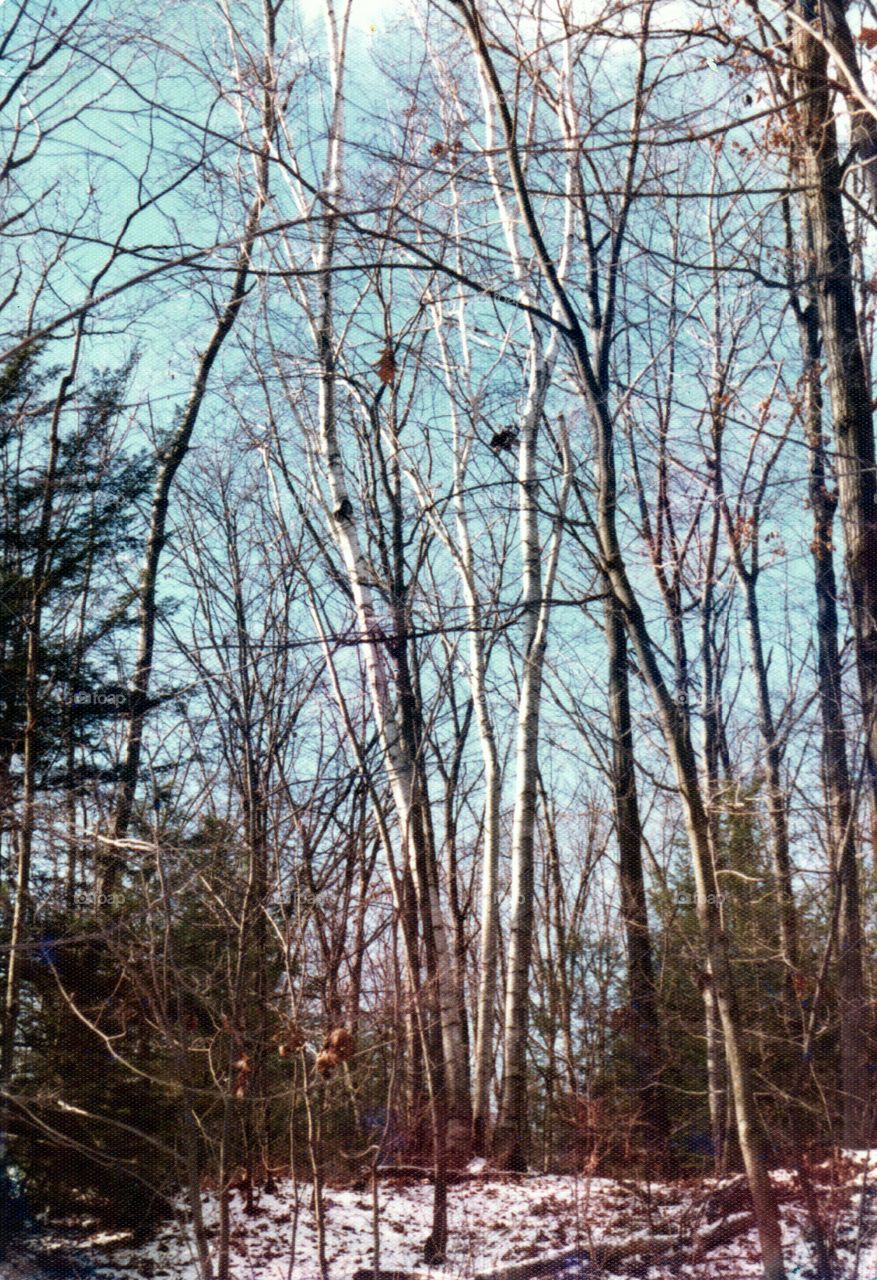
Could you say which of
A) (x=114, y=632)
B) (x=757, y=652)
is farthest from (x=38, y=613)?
(x=757, y=652)

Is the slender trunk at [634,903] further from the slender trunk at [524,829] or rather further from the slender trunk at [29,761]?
the slender trunk at [29,761]

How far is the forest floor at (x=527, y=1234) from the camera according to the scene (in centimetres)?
421

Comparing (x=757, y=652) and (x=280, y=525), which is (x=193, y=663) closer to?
(x=280, y=525)

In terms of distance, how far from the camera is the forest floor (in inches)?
166

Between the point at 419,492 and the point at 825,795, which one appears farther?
the point at 419,492

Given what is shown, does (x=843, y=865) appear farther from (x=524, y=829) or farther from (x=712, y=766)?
(x=712, y=766)

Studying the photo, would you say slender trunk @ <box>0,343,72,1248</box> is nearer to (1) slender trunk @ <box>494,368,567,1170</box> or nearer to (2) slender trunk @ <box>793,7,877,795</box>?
(1) slender trunk @ <box>494,368,567,1170</box>

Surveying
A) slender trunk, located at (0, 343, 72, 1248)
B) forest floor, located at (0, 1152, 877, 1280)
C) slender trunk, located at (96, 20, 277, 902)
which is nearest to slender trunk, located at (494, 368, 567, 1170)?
forest floor, located at (0, 1152, 877, 1280)

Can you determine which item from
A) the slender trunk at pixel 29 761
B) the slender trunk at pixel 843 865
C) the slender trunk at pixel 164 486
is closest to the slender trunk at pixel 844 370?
the slender trunk at pixel 843 865

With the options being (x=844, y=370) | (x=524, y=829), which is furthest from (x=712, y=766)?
(x=844, y=370)

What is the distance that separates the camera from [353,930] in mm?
6504

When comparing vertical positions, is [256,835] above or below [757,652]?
below

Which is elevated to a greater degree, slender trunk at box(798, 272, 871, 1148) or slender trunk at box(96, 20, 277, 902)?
slender trunk at box(96, 20, 277, 902)

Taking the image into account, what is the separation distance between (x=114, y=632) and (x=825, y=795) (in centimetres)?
397
